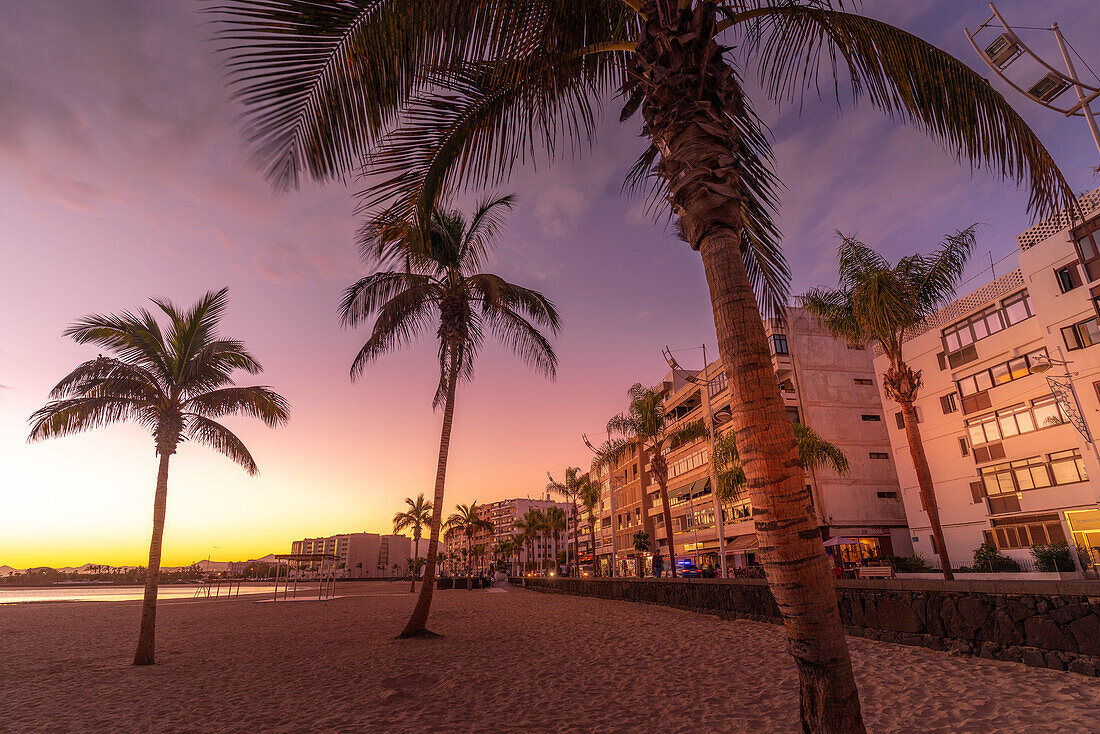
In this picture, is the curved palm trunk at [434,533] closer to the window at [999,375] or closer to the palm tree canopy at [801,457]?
the palm tree canopy at [801,457]

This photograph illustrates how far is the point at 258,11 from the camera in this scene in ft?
12.2

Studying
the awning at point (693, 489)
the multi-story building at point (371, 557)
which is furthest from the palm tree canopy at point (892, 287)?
the multi-story building at point (371, 557)

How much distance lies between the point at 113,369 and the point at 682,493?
46557 mm

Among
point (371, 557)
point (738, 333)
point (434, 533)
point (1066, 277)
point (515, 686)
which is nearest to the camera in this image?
point (738, 333)

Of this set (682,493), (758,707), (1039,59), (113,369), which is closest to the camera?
(758,707)

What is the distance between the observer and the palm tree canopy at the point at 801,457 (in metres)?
23.8

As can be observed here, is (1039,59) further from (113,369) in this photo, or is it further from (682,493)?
(682,493)

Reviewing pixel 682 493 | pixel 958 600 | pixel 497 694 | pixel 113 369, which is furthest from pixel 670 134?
pixel 682 493

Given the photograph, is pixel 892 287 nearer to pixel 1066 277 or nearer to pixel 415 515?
pixel 1066 277

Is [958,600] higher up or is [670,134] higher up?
[670,134]

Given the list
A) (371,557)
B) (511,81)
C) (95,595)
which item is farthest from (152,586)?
(371,557)

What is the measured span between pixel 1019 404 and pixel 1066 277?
21.6ft

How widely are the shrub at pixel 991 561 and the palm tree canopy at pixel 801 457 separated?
320 inches

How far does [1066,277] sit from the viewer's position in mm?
24156
